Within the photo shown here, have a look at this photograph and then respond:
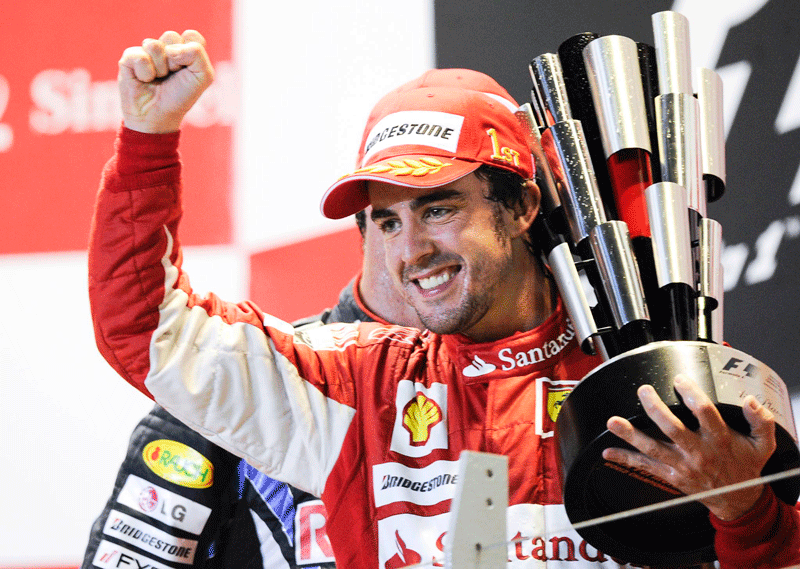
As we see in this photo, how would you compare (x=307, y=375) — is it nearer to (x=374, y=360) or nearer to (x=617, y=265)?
(x=374, y=360)

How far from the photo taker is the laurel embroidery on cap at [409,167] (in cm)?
101

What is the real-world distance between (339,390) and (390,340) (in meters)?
0.10

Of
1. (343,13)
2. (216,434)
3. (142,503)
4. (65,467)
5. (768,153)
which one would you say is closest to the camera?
(216,434)

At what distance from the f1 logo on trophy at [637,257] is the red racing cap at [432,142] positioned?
54 mm

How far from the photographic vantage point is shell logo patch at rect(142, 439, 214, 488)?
1.32 meters

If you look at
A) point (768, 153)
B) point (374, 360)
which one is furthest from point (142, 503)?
point (768, 153)

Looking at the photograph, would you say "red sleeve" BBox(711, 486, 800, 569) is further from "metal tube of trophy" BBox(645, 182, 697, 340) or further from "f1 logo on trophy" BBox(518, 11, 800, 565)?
"metal tube of trophy" BBox(645, 182, 697, 340)

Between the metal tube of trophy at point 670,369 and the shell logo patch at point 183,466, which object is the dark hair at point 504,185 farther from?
the shell logo patch at point 183,466

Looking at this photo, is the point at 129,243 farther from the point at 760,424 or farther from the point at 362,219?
the point at 760,424

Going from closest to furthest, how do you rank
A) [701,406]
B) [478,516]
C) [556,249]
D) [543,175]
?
1. [478,516]
2. [701,406]
3. [556,249]
4. [543,175]

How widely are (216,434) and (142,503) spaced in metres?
0.37

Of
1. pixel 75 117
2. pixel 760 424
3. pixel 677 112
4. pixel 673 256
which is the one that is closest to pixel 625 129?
pixel 677 112

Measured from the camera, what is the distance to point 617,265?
0.93 meters

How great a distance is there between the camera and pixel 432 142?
1054 millimetres
